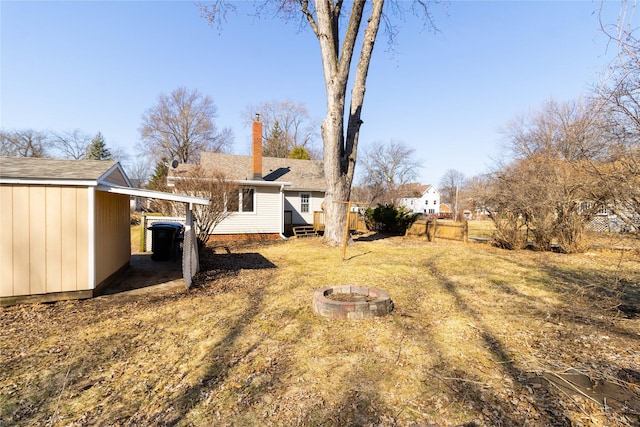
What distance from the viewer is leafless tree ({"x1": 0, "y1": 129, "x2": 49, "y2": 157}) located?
1522 inches

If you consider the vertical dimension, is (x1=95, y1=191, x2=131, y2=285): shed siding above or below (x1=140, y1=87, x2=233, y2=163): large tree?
below

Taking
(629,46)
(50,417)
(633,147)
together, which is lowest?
(50,417)

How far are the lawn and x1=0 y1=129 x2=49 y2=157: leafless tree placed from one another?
48.8 m

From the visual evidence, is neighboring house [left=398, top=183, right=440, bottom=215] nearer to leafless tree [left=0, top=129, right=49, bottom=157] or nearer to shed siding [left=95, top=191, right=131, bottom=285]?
leafless tree [left=0, top=129, right=49, bottom=157]

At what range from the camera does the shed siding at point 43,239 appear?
507 centimetres

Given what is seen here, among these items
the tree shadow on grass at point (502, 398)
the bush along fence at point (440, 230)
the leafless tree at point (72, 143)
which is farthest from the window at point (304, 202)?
the leafless tree at point (72, 143)

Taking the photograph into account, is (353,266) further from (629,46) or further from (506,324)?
(629,46)

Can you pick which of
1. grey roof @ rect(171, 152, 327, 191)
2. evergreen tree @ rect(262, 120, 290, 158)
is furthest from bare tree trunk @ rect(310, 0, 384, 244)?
evergreen tree @ rect(262, 120, 290, 158)

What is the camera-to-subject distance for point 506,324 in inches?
188

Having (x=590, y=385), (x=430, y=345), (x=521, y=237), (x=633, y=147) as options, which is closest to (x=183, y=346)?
(x=430, y=345)

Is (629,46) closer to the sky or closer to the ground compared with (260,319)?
closer to the sky

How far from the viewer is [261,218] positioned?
14.7 metres

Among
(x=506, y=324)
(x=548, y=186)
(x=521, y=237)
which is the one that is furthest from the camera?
(x=521, y=237)

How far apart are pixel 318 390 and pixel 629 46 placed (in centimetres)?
434
